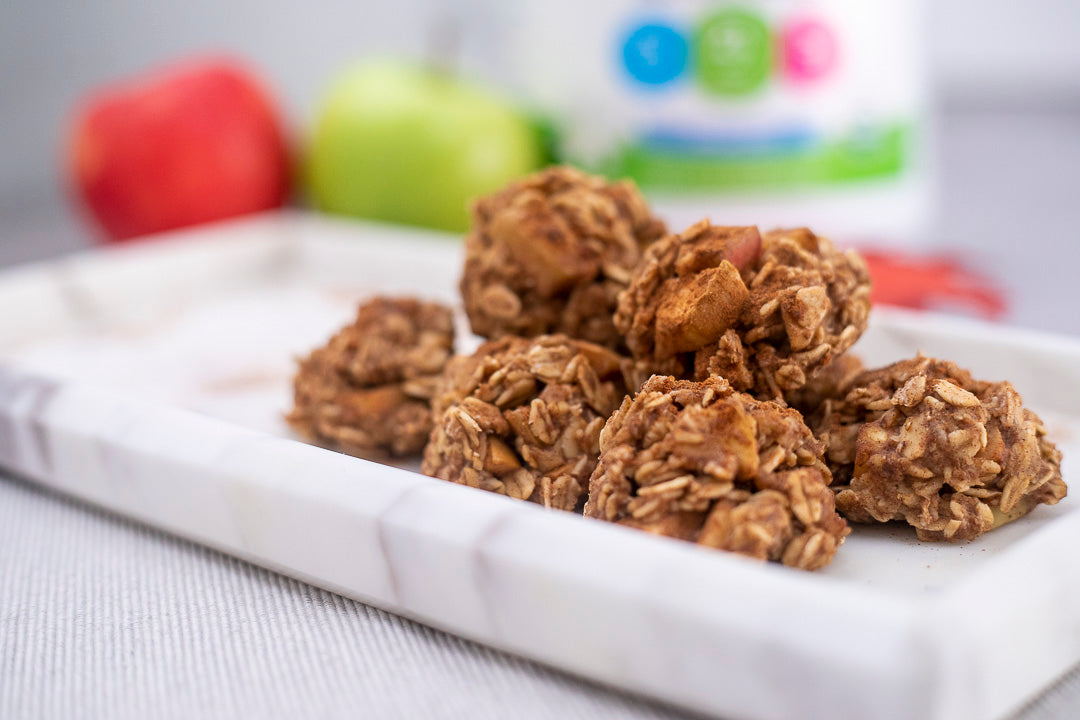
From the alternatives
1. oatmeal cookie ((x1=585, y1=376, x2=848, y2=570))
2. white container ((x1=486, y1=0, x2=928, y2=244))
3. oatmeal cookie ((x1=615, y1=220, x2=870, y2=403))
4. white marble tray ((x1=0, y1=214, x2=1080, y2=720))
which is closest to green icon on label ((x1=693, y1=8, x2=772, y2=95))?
white container ((x1=486, y1=0, x2=928, y2=244))

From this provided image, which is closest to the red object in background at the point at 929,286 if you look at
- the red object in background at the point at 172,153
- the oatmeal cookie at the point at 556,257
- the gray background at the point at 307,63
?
the oatmeal cookie at the point at 556,257

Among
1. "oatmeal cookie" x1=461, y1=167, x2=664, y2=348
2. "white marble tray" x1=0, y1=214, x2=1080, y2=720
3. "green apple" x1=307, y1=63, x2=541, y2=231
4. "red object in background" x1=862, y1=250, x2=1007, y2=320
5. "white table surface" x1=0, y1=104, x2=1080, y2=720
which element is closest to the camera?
"white marble tray" x1=0, y1=214, x2=1080, y2=720

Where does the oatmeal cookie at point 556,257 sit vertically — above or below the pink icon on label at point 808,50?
below

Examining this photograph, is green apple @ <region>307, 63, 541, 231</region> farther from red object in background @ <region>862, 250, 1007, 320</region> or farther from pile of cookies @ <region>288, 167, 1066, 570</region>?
pile of cookies @ <region>288, 167, 1066, 570</region>

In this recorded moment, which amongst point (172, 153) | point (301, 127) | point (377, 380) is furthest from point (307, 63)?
point (377, 380)

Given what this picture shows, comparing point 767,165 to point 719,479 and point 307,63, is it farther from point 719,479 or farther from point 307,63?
point 307,63

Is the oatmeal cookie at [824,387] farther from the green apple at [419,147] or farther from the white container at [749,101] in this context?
the green apple at [419,147]
